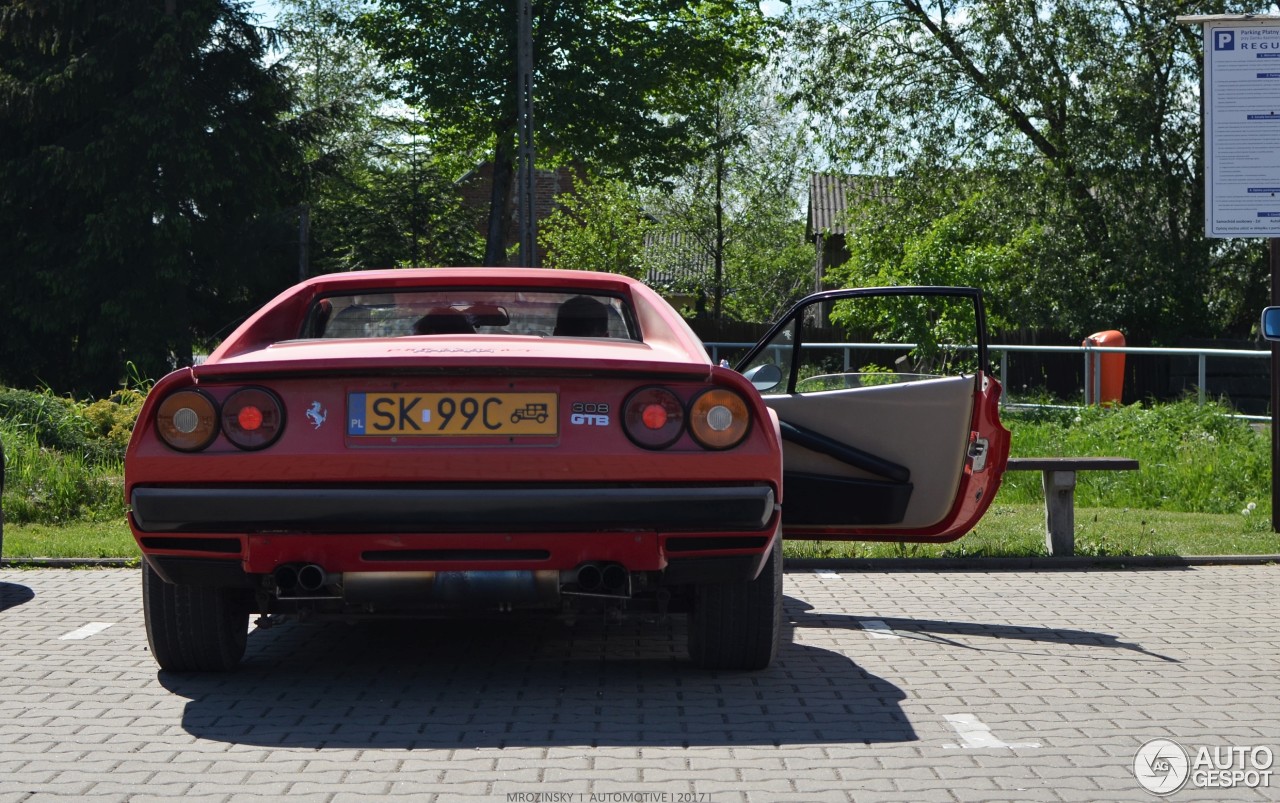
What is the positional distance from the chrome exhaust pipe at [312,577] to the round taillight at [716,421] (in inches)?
50.0

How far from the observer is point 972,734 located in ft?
15.4

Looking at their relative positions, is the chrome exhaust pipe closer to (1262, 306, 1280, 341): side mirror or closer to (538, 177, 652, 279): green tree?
(1262, 306, 1280, 341): side mirror

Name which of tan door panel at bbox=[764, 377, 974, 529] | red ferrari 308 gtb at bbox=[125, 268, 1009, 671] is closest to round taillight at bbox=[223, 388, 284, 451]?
red ferrari 308 gtb at bbox=[125, 268, 1009, 671]

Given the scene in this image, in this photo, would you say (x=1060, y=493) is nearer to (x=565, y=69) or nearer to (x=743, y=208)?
(x=565, y=69)

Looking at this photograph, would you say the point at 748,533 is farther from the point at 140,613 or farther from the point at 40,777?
the point at 140,613

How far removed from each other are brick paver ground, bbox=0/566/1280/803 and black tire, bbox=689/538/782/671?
8 cm

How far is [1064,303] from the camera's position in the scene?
29.8 meters

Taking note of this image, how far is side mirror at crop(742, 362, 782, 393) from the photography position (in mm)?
6570

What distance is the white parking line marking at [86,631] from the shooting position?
6.54 meters

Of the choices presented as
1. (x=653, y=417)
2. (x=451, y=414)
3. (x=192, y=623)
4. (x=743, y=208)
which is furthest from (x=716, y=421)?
(x=743, y=208)

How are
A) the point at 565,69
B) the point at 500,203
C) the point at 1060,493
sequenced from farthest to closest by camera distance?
1. the point at 500,203
2. the point at 565,69
3. the point at 1060,493

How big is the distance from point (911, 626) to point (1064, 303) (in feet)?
79.6

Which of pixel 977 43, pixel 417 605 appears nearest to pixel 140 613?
pixel 417 605

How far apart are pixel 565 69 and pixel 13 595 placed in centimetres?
2320
